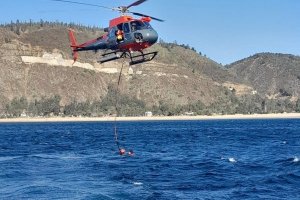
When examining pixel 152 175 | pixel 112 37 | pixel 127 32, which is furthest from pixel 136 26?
pixel 152 175

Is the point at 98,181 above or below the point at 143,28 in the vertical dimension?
below

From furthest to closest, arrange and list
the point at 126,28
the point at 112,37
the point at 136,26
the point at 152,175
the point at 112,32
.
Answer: the point at 152,175
the point at 112,32
the point at 112,37
the point at 126,28
the point at 136,26

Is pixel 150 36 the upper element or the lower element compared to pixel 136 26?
lower

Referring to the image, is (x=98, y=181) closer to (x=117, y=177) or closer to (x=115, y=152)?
(x=117, y=177)

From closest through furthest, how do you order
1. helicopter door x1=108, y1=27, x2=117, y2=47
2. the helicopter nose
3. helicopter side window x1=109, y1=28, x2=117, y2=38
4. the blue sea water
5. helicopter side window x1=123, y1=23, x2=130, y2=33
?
the helicopter nose
helicopter side window x1=123, y1=23, x2=130, y2=33
the blue sea water
helicopter door x1=108, y1=27, x2=117, y2=47
helicopter side window x1=109, y1=28, x2=117, y2=38

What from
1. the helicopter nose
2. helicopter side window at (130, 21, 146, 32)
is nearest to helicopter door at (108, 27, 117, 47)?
helicopter side window at (130, 21, 146, 32)

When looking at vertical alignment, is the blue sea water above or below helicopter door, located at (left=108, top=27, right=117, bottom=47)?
below

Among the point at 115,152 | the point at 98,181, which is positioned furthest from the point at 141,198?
the point at 115,152

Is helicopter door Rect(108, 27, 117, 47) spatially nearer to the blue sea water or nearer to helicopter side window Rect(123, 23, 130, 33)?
helicopter side window Rect(123, 23, 130, 33)

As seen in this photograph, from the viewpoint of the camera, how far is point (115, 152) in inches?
3019

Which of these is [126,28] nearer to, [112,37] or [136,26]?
[136,26]

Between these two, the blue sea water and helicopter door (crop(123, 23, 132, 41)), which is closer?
helicopter door (crop(123, 23, 132, 41))

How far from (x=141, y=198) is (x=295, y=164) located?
930 inches

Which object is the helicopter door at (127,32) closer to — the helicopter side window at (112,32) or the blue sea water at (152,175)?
the helicopter side window at (112,32)
